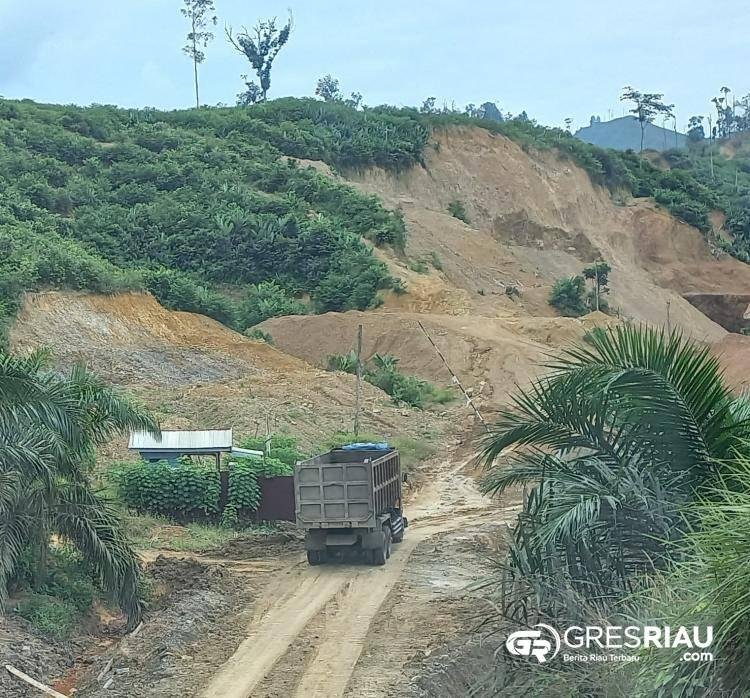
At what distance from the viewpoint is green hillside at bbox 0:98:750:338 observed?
1634 inches

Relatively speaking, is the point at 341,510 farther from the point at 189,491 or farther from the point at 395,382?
the point at 395,382

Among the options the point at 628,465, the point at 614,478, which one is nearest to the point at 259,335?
the point at 628,465

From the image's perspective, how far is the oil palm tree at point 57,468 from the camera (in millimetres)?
12547

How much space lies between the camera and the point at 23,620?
1327cm

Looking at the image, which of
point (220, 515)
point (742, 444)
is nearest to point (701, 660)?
point (742, 444)

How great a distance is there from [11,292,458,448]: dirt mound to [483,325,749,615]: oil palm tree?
16218mm

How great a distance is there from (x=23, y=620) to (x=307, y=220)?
3946 cm

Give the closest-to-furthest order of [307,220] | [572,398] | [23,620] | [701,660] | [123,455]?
1. [701,660]
2. [572,398]
3. [23,620]
4. [123,455]
5. [307,220]

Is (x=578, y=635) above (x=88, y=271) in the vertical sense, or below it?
below

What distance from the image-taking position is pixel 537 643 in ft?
26.9

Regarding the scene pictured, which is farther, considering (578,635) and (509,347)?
(509,347)

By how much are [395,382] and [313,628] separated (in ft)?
70.8

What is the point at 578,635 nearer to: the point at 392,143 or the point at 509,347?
the point at 509,347

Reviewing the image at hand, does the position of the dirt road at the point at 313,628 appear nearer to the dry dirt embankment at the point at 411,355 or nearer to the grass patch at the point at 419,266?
the dry dirt embankment at the point at 411,355
